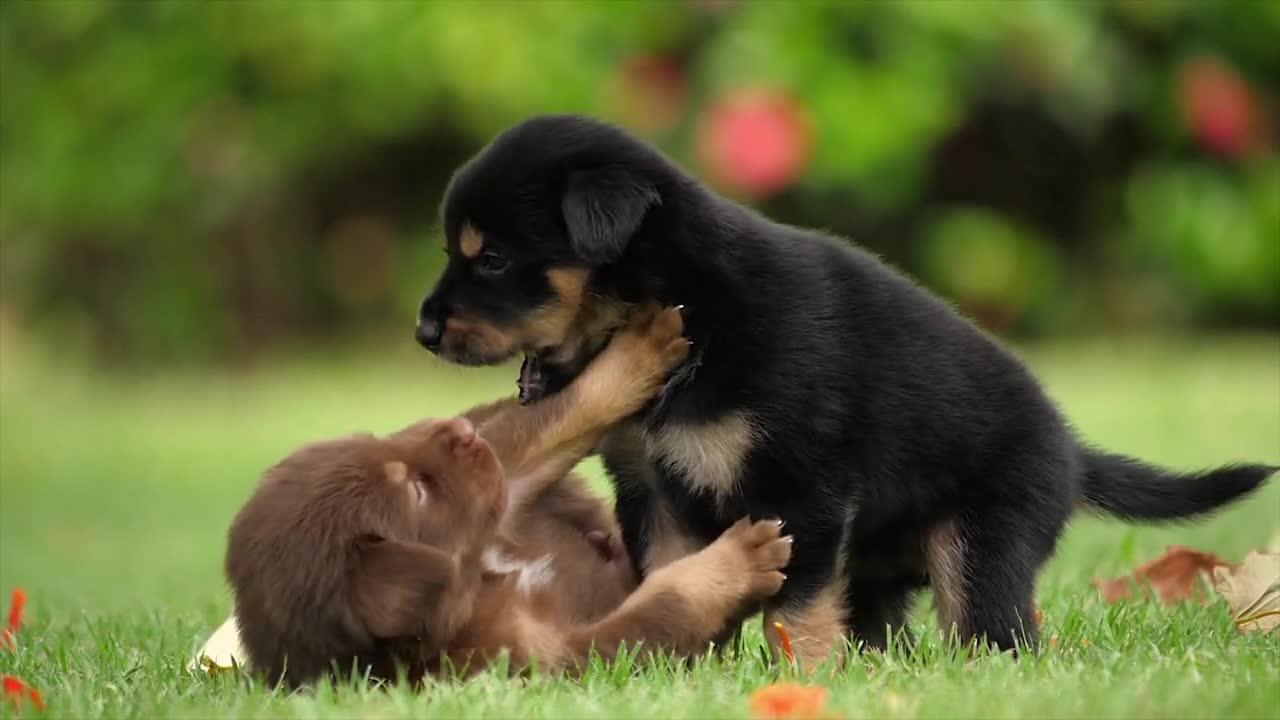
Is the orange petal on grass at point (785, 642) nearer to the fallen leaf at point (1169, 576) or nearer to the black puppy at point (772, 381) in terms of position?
the black puppy at point (772, 381)

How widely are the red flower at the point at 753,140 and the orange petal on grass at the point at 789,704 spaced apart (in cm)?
1027

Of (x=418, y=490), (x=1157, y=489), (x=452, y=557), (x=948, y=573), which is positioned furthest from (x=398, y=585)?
(x=1157, y=489)

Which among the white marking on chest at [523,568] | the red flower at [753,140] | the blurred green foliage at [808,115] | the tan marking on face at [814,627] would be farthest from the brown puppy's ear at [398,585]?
the blurred green foliage at [808,115]

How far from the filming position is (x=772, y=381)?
11.3 feet

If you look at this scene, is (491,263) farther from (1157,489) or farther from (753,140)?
(753,140)

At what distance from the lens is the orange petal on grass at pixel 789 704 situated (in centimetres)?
267

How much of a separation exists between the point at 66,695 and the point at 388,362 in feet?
35.0

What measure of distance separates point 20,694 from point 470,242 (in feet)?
4.17

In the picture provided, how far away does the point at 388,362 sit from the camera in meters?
13.8

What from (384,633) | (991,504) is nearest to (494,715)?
(384,633)

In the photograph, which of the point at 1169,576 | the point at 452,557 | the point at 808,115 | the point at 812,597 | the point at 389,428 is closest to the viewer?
the point at 452,557

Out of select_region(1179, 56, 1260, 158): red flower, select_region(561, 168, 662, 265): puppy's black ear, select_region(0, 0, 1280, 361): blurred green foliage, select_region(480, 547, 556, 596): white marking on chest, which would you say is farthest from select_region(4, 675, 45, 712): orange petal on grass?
select_region(1179, 56, 1260, 158): red flower

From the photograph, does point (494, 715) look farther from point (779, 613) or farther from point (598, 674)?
point (779, 613)

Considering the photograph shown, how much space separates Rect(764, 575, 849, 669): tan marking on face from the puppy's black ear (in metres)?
0.80
